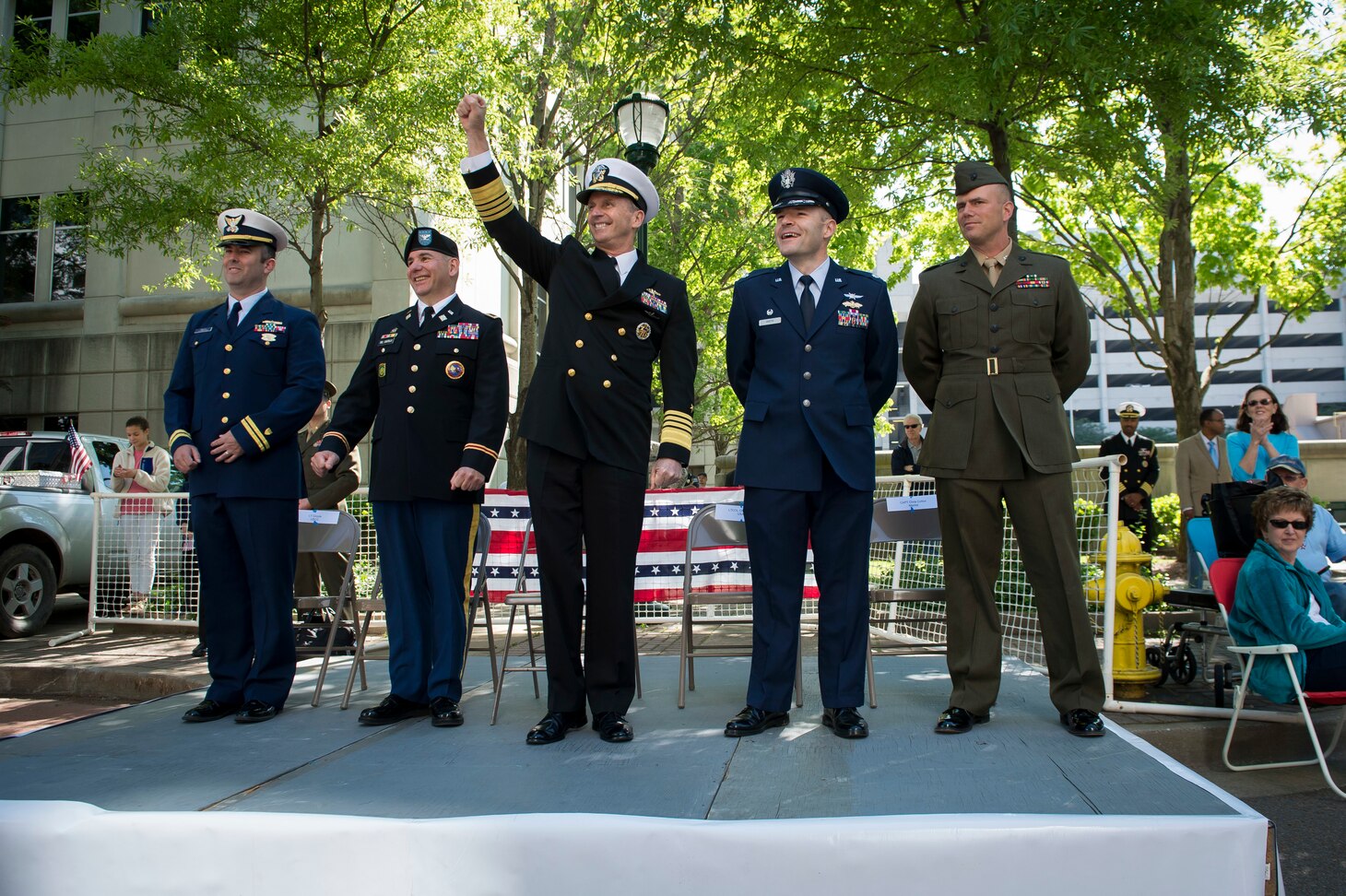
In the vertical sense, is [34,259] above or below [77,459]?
above

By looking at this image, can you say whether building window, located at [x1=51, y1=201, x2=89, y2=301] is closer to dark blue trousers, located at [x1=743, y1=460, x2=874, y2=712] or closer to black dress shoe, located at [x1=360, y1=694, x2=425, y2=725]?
black dress shoe, located at [x1=360, y1=694, x2=425, y2=725]

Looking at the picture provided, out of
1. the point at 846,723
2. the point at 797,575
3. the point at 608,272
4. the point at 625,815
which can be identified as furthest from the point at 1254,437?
the point at 625,815

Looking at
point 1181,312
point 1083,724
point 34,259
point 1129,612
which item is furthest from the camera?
point 34,259

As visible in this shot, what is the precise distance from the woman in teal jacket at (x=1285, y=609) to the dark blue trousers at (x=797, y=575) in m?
2.30

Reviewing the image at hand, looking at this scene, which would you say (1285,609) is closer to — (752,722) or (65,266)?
(752,722)

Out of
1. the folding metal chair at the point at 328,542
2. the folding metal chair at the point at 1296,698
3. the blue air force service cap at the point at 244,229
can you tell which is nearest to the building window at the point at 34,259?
the folding metal chair at the point at 328,542

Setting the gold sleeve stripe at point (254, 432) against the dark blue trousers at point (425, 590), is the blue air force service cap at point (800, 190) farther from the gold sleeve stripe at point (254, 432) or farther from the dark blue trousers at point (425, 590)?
the gold sleeve stripe at point (254, 432)

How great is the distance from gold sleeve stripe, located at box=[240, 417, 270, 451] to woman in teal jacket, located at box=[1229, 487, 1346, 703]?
4765 mm

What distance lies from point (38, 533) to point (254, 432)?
269 inches

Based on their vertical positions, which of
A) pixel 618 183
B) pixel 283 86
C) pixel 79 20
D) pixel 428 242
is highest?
pixel 79 20

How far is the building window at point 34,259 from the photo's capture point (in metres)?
20.9

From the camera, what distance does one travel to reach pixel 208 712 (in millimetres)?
4730

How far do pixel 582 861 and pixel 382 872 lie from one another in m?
0.54

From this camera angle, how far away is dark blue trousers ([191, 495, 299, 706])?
4805 millimetres
